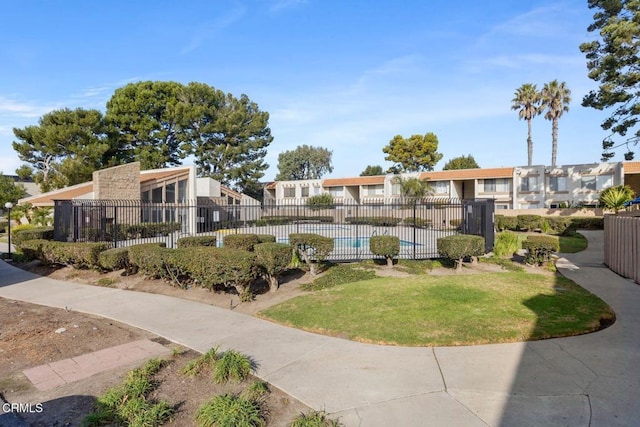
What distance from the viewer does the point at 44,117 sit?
37.2 metres

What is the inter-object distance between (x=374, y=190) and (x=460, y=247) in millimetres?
39173

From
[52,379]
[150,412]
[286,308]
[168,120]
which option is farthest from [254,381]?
[168,120]

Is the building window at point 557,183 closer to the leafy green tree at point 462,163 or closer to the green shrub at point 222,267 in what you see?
the leafy green tree at point 462,163

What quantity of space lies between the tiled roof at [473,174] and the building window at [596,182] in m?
6.29

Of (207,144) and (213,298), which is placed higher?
(207,144)

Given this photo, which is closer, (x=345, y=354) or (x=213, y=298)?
(x=345, y=354)

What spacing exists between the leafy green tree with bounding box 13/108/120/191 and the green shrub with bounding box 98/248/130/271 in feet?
91.6

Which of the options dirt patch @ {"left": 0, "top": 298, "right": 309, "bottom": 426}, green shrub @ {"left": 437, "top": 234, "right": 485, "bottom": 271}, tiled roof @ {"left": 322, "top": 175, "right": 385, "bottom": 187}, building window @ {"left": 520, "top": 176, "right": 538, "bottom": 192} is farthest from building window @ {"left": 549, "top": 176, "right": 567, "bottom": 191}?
dirt patch @ {"left": 0, "top": 298, "right": 309, "bottom": 426}

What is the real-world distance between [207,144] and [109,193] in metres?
25.9

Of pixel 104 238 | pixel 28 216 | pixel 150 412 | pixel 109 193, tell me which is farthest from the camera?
pixel 28 216

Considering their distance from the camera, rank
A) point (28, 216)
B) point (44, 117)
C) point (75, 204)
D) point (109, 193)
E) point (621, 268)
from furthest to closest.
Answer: point (44, 117)
point (28, 216)
point (109, 193)
point (75, 204)
point (621, 268)

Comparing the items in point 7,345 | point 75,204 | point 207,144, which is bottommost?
point 7,345

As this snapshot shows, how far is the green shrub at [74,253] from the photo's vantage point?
446 inches

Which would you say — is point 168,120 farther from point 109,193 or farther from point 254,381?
point 254,381
